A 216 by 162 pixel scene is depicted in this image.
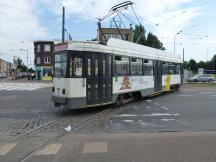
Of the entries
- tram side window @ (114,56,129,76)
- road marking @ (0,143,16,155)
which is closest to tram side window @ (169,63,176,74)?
tram side window @ (114,56,129,76)

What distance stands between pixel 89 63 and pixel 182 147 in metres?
7.98

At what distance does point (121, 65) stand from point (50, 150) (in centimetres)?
1076

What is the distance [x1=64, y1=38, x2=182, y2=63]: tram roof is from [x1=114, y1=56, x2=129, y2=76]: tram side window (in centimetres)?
27

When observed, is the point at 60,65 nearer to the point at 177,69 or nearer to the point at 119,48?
the point at 119,48

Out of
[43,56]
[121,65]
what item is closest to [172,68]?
[121,65]

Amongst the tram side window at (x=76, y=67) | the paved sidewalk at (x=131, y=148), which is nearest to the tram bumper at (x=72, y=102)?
the tram side window at (x=76, y=67)

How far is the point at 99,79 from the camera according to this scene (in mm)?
16828

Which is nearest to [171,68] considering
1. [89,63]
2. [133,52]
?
[133,52]

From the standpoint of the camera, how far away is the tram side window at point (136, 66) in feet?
68.7

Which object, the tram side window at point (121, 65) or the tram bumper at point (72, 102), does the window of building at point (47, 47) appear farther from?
the tram bumper at point (72, 102)

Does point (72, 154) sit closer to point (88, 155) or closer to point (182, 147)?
point (88, 155)

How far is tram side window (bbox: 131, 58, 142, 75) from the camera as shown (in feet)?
68.7

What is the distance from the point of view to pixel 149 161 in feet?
25.3

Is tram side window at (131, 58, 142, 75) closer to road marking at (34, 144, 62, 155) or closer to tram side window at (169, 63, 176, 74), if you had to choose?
tram side window at (169, 63, 176, 74)
